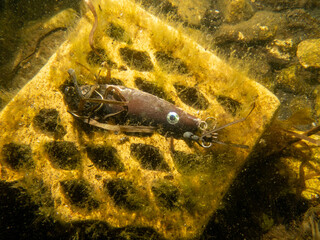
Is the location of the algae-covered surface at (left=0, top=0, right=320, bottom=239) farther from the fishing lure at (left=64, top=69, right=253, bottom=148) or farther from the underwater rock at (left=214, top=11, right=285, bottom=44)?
the underwater rock at (left=214, top=11, right=285, bottom=44)

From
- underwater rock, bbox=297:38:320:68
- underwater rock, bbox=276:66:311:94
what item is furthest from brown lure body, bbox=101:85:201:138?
underwater rock, bbox=297:38:320:68

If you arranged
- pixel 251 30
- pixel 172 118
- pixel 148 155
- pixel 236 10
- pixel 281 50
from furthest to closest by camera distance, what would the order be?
pixel 236 10
pixel 251 30
pixel 281 50
pixel 148 155
pixel 172 118

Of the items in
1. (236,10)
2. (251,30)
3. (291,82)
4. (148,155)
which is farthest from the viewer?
(236,10)

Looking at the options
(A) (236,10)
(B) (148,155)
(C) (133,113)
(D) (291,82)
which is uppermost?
(A) (236,10)

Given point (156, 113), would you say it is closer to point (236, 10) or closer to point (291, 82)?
point (291, 82)

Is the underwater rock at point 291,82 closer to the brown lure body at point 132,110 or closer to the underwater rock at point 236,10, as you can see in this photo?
the underwater rock at point 236,10

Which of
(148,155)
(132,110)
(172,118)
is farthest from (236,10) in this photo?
(148,155)
